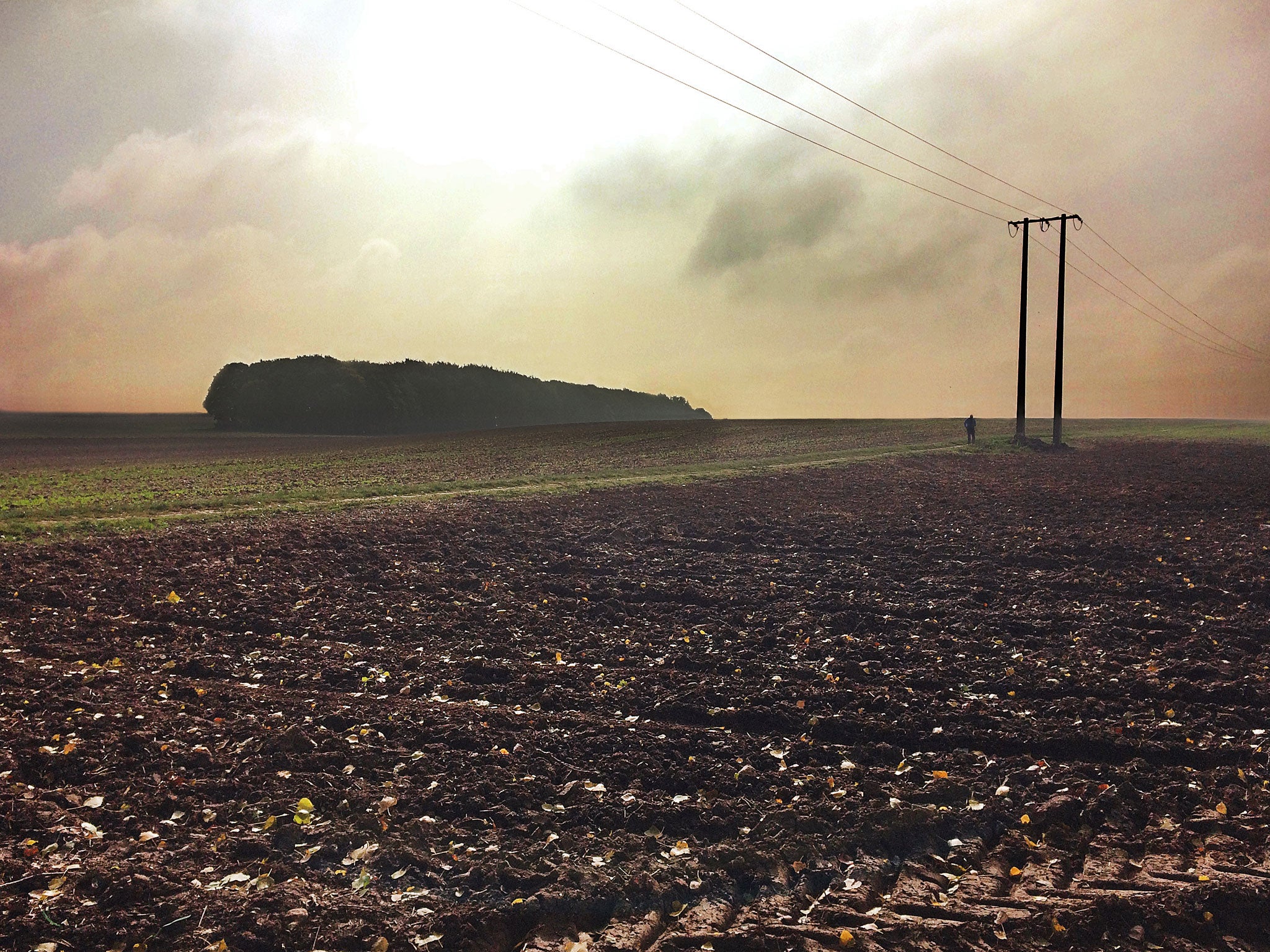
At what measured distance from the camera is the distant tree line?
93.1 meters

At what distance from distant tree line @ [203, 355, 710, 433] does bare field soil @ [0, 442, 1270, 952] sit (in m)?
76.8

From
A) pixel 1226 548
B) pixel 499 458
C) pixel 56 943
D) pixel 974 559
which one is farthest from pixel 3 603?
pixel 499 458

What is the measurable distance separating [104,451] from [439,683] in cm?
5530

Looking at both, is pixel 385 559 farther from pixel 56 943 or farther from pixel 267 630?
pixel 56 943

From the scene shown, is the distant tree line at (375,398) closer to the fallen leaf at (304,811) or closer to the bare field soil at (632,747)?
the bare field soil at (632,747)

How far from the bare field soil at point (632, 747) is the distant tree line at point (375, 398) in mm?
76846

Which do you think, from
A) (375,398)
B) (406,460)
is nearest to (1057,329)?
(406,460)

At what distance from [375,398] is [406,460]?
203ft

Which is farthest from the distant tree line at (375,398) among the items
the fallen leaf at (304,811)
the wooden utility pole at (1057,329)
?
the fallen leaf at (304,811)

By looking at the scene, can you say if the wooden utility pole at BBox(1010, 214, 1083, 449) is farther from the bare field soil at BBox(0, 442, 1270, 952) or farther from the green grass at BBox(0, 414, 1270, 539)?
the bare field soil at BBox(0, 442, 1270, 952)

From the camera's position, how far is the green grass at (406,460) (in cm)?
2284

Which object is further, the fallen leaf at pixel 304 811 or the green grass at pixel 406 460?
the green grass at pixel 406 460

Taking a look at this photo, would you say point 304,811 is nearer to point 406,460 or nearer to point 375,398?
point 406,460

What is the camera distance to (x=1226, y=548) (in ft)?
53.6
